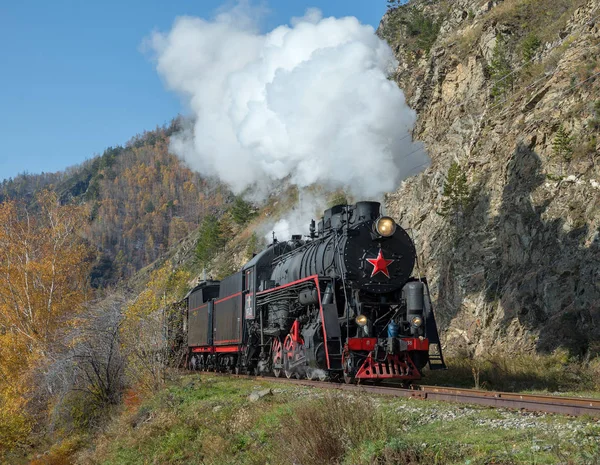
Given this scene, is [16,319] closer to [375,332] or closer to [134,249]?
[375,332]

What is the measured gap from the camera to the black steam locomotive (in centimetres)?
1248

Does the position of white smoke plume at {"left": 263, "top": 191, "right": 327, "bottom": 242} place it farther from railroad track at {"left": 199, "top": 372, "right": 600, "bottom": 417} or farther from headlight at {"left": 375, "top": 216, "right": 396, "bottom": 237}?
railroad track at {"left": 199, "top": 372, "right": 600, "bottom": 417}

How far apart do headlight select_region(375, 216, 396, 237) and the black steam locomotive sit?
0.9 inches

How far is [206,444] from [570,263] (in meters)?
12.1

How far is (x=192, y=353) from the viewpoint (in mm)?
27859

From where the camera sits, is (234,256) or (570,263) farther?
(234,256)

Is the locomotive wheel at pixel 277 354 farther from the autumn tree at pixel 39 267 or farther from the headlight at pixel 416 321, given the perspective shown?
the autumn tree at pixel 39 267

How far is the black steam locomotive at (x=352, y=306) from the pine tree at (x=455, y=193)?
30.2 feet

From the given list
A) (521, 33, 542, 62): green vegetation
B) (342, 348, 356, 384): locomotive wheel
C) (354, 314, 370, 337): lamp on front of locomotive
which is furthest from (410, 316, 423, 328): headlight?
(521, 33, 542, 62): green vegetation

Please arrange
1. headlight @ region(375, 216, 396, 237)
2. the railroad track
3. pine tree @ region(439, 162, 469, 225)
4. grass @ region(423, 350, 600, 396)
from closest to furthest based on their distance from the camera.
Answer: the railroad track, grass @ region(423, 350, 600, 396), headlight @ region(375, 216, 396, 237), pine tree @ region(439, 162, 469, 225)

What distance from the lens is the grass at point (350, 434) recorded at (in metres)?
5.55

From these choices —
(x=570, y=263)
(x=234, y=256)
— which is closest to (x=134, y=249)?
(x=234, y=256)

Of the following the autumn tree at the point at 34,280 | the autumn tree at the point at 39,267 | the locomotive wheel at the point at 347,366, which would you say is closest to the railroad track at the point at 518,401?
the locomotive wheel at the point at 347,366

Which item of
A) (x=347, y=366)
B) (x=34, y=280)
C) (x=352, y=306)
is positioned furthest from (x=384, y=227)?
(x=34, y=280)
